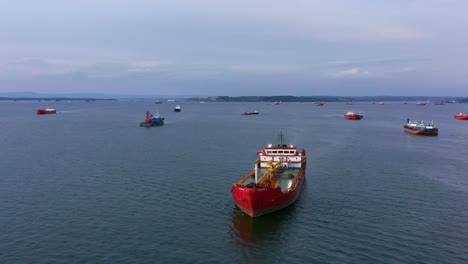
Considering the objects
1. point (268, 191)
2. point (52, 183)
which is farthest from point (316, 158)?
point (52, 183)

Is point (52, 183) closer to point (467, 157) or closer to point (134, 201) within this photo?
point (134, 201)

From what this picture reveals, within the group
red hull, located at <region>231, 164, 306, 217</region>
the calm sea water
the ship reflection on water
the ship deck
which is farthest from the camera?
the ship deck

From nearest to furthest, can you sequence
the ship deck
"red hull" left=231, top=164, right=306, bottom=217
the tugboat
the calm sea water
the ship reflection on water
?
the calm sea water < the ship reflection on water < "red hull" left=231, top=164, right=306, bottom=217 < the tugboat < the ship deck

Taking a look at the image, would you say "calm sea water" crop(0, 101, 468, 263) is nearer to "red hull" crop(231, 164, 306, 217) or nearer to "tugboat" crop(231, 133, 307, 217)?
"red hull" crop(231, 164, 306, 217)

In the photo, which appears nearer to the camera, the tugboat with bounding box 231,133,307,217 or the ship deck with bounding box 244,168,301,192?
the tugboat with bounding box 231,133,307,217

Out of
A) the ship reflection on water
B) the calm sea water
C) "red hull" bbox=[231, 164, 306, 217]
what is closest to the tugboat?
"red hull" bbox=[231, 164, 306, 217]

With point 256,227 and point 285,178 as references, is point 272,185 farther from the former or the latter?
point 256,227

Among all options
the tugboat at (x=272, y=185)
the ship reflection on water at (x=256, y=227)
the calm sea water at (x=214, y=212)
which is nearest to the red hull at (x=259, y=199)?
the tugboat at (x=272, y=185)

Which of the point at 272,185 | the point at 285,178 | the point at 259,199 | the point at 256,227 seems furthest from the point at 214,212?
the point at 285,178
